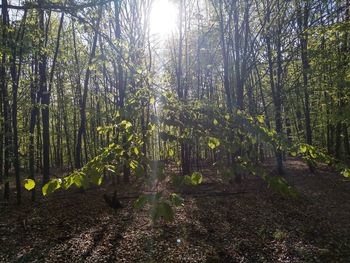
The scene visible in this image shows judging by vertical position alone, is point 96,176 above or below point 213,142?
below

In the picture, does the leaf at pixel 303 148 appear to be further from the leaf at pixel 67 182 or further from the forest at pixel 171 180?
the leaf at pixel 67 182

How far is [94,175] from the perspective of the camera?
1729mm

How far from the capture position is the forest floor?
22.7 feet

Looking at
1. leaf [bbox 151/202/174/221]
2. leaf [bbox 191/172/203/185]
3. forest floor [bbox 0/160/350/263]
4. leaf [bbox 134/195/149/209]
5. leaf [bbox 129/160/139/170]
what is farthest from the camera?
forest floor [bbox 0/160/350/263]

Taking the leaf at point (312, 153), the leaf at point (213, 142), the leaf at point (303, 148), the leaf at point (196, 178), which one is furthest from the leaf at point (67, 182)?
the leaf at point (312, 153)

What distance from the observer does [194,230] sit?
8406 millimetres

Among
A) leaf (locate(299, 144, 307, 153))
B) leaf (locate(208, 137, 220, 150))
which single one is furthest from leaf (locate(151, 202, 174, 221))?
leaf (locate(299, 144, 307, 153))

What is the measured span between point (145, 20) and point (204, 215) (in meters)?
13.0

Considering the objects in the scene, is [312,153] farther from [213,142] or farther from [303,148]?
[213,142]

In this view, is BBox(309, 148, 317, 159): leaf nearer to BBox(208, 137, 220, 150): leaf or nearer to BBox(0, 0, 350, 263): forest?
BBox(0, 0, 350, 263): forest

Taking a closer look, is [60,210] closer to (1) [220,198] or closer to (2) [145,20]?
(1) [220,198]

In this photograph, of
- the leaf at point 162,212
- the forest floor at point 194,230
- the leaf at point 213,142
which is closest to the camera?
the leaf at point 162,212

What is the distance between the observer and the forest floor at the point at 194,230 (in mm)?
6922

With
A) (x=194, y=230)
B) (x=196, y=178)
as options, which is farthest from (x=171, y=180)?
(x=194, y=230)
